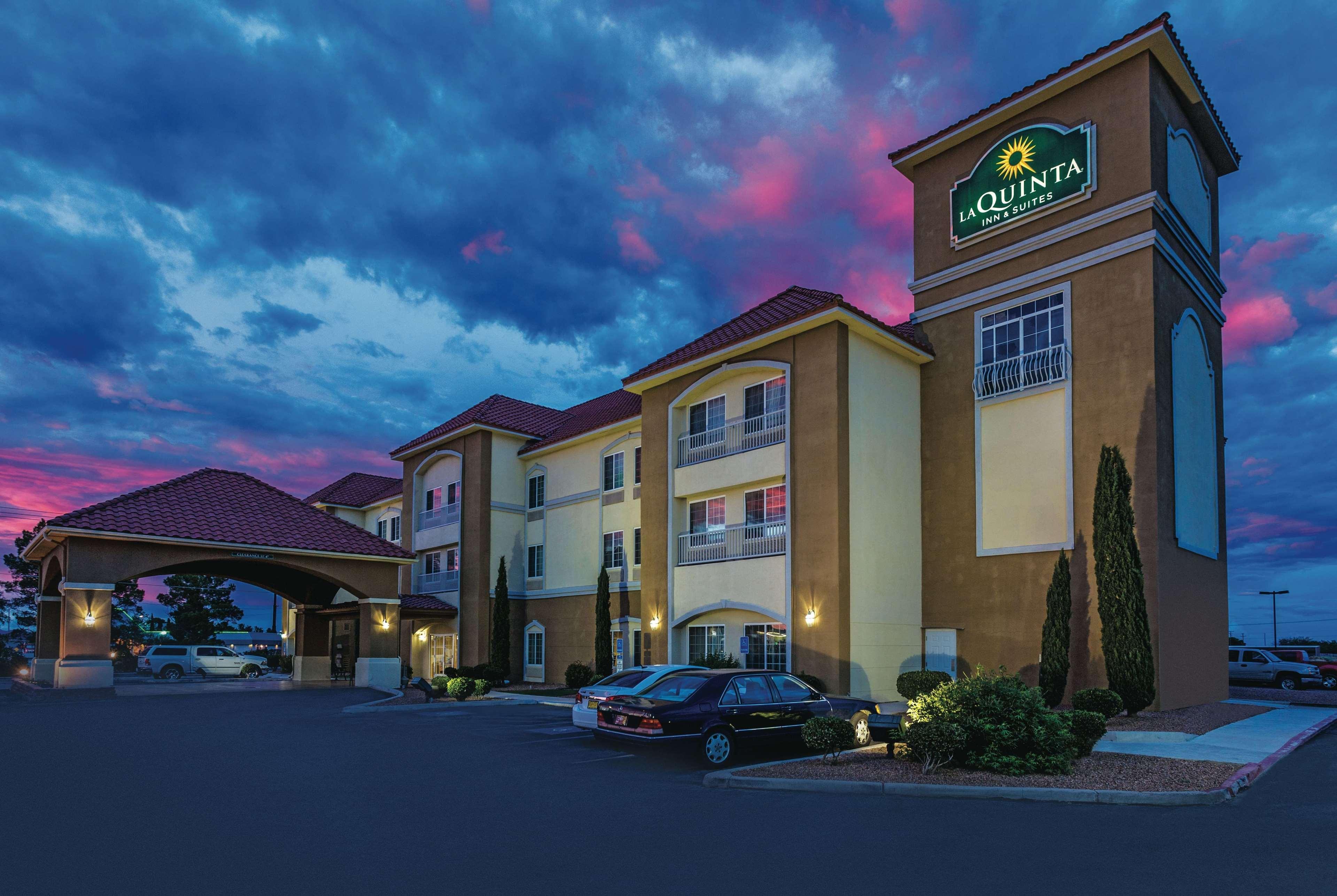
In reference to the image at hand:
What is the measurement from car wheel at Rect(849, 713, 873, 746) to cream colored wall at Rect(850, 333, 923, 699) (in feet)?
21.8

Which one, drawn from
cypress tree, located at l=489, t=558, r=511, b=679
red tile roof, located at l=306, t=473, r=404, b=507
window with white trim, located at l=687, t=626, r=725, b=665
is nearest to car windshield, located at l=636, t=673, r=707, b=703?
window with white trim, located at l=687, t=626, r=725, b=665

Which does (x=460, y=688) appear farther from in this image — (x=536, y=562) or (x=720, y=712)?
(x=720, y=712)

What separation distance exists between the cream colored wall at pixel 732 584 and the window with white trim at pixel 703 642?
71 cm

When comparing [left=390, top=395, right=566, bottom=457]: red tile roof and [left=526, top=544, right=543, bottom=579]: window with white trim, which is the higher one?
[left=390, top=395, right=566, bottom=457]: red tile roof

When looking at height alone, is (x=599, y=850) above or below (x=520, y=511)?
below

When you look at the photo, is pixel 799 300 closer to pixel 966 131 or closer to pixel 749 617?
pixel 966 131

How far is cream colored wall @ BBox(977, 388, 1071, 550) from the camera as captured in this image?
23.0 m

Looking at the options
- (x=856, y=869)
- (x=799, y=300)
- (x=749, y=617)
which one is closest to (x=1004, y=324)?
(x=799, y=300)

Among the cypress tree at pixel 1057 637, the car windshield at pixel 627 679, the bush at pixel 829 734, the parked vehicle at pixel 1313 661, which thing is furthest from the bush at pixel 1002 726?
the parked vehicle at pixel 1313 661

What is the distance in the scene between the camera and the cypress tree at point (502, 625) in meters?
36.7

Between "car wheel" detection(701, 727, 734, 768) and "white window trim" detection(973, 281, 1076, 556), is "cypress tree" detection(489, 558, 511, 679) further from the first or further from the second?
"car wheel" detection(701, 727, 734, 768)

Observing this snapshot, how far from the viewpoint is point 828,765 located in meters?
13.6

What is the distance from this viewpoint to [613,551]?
35.1m

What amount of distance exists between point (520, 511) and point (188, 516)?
44.5 ft
